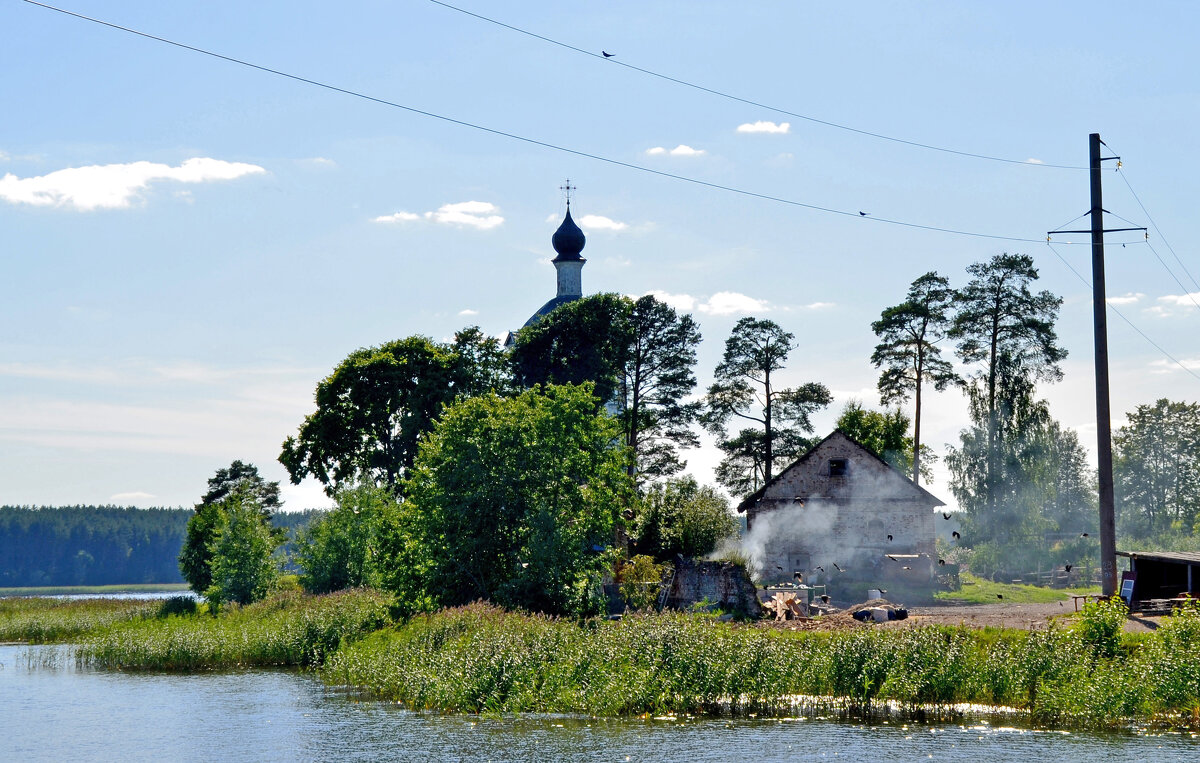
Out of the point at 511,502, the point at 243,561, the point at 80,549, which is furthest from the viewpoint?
the point at 80,549

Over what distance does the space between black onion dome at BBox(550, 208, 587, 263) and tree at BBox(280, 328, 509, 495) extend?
92.4 ft

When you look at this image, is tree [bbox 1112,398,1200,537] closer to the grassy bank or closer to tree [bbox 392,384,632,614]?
tree [bbox 392,384,632,614]

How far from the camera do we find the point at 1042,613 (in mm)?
38531

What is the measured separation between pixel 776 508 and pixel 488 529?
22769 millimetres

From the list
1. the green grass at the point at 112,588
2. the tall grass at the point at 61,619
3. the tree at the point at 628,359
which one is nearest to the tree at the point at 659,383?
the tree at the point at 628,359

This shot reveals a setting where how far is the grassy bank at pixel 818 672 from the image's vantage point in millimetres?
23312

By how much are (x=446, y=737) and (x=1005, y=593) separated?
3407 cm

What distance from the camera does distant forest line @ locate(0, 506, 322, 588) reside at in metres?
178

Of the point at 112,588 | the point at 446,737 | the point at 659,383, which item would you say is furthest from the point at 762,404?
the point at 112,588

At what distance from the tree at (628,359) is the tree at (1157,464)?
163 feet

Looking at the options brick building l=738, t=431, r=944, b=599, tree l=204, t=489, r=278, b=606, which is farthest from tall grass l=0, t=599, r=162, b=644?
brick building l=738, t=431, r=944, b=599

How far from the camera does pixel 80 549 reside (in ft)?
600

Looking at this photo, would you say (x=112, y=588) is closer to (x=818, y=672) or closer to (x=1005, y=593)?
(x=1005, y=593)

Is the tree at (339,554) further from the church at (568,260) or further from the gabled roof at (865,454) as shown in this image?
the church at (568,260)
